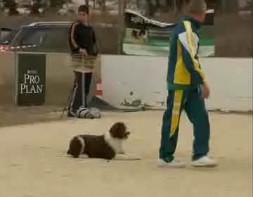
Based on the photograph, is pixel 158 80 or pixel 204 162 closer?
pixel 204 162

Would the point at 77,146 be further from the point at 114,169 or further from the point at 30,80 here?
the point at 30,80

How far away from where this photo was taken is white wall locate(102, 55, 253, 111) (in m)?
16.7

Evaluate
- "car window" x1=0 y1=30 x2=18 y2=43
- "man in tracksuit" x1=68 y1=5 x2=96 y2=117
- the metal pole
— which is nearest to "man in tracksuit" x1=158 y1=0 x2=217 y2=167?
"man in tracksuit" x1=68 y1=5 x2=96 y2=117


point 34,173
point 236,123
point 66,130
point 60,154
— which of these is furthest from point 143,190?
point 236,123

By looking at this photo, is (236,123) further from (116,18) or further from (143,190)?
(143,190)

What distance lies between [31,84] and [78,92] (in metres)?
1.37

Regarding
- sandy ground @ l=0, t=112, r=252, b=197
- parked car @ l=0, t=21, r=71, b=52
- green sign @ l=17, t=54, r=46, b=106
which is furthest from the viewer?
parked car @ l=0, t=21, r=71, b=52

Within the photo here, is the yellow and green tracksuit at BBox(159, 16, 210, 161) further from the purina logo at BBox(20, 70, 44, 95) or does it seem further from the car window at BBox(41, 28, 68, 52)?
the car window at BBox(41, 28, 68, 52)

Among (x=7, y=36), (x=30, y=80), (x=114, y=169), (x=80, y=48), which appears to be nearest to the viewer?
(x=114, y=169)

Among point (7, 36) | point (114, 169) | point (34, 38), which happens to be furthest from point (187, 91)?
point (7, 36)

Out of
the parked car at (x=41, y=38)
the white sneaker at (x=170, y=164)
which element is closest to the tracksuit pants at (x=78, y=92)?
the parked car at (x=41, y=38)

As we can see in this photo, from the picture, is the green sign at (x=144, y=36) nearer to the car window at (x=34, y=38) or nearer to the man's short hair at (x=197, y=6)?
the car window at (x=34, y=38)

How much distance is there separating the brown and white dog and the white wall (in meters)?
6.92

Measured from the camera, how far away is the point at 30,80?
16.2 meters
